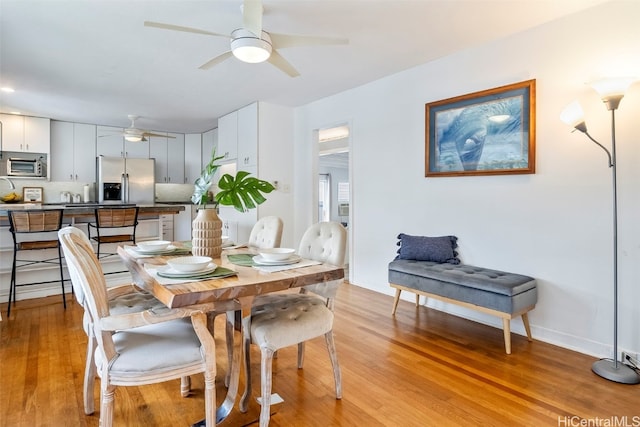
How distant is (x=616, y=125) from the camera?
2.42 metres

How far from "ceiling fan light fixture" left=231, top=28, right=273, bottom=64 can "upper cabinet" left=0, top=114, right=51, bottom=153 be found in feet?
17.8

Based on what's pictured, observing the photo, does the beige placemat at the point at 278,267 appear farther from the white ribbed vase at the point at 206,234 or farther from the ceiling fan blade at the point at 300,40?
the ceiling fan blade at the point at 300,40

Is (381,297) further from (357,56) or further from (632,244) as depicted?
(357,56)

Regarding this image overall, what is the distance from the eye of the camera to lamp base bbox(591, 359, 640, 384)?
6.96ft

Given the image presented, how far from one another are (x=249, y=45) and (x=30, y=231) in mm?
2801

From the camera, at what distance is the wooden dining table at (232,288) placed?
1396 mm

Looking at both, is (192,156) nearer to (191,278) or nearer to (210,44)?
(210,44)

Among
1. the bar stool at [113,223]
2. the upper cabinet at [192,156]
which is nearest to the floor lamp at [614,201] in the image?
the bar stool at [113,223]

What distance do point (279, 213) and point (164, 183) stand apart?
11.2 ft

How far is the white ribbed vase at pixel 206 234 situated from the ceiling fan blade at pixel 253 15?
1171mm

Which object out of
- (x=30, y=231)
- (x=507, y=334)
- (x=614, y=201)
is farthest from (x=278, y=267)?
(x=30, y=231)

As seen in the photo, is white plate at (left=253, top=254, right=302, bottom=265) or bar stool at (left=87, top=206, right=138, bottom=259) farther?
bar stool at (left=87, top=206, right=138, bottom=259)

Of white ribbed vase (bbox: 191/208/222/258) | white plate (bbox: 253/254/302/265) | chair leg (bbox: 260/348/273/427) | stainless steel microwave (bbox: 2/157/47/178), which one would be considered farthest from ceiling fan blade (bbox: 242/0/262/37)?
stainless steel microwave (bbox: 2/157/47/178)

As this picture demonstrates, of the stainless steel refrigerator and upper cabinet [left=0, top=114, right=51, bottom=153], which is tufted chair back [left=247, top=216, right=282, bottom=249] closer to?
the stainless steel refrigerator
